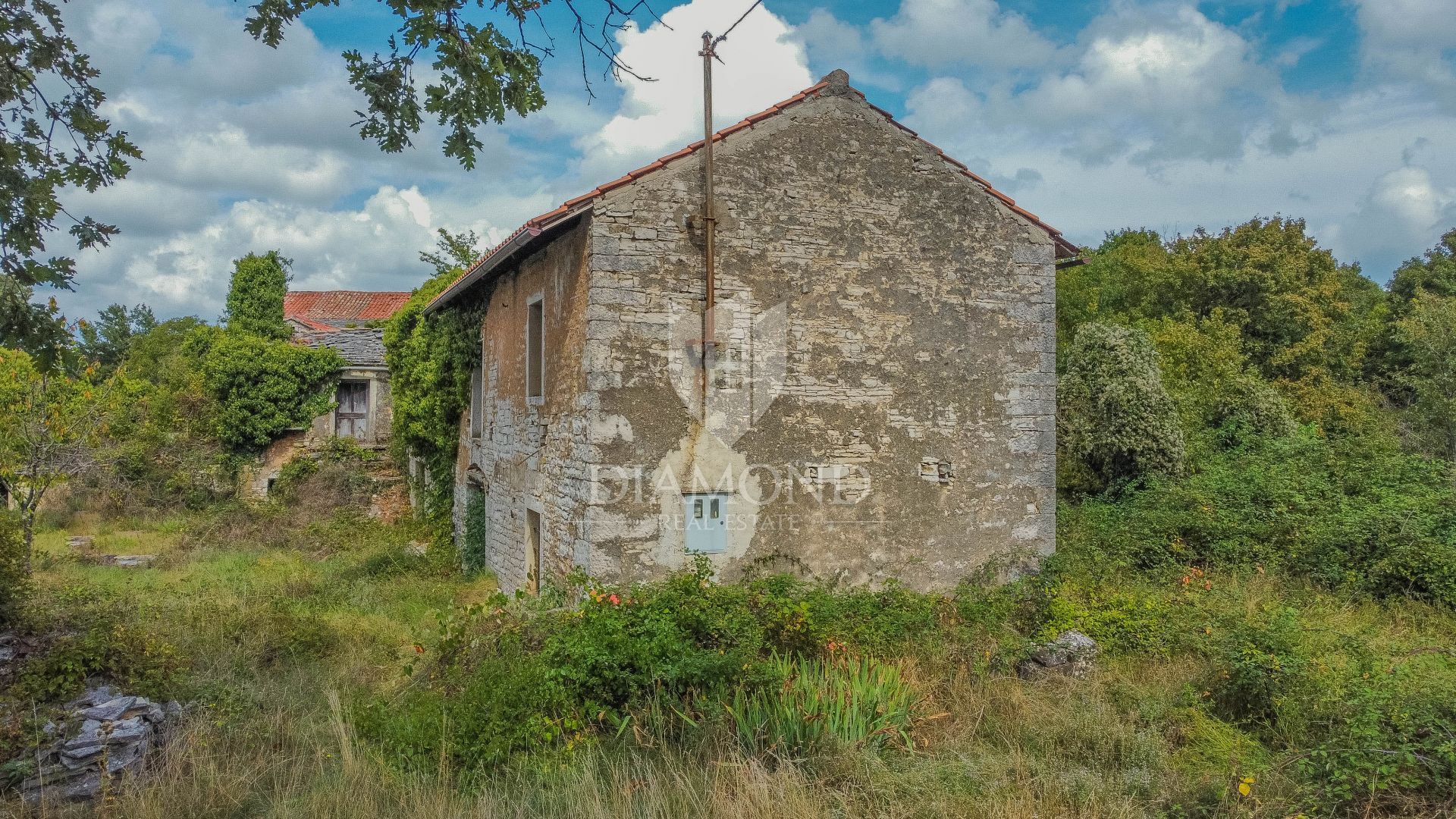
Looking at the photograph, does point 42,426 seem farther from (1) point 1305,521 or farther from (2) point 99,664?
(1) point 1305,521

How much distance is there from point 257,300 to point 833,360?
18234 millimetres

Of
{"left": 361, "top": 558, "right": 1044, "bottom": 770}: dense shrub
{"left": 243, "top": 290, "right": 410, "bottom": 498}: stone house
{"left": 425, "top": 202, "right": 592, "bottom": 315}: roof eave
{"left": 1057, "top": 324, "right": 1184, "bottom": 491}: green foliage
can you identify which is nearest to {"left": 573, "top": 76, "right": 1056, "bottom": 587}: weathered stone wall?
{"left": 425, "top": 202, "right": 592, "bottom": 315}: roof eave

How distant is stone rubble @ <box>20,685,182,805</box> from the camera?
5297 millimetres

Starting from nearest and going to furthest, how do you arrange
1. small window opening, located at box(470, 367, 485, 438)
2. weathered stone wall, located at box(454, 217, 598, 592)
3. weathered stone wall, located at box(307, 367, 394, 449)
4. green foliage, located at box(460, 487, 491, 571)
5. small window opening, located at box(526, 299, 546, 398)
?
weathered stone wall, located at box(454, 217, 598, 592)
small window opening, located at box(526, 299, 546, 398)
green foliage, located at box(460, 487, 491, 571)
small window opening, located at box(470, 367, 485, 438)
weathered stone wall, located at box(307, 367, 394, 449)

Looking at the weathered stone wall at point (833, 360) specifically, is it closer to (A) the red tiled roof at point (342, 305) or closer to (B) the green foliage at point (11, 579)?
(B) the green foliage at point (11, 579)

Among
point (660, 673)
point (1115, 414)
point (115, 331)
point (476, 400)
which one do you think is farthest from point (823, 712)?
point (115, 331)

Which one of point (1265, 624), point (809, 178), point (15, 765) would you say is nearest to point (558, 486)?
point (809, 178)

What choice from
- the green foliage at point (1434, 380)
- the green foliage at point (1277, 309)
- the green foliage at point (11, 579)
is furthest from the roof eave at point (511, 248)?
the green foliage at point (1434, 380)

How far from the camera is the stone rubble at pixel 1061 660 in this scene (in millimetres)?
7387

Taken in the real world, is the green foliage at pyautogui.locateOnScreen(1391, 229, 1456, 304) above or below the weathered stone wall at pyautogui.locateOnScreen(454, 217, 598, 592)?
above

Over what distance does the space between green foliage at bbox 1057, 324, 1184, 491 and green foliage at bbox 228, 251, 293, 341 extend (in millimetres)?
18979

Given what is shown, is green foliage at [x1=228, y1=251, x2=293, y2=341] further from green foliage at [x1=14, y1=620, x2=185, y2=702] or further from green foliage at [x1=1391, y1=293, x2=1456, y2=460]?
green foliage at [x1=1391, y1=293, x2=1456, y2=460]

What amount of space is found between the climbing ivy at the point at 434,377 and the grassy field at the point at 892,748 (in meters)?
5.05

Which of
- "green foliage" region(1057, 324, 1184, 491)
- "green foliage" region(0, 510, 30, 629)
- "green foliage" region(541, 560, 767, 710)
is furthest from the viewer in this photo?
"green foliage" region(1057, 324, 1184, 491)
